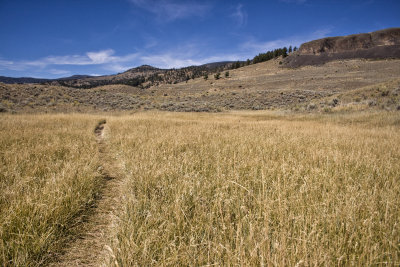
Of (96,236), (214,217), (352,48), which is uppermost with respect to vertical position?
(352,48)

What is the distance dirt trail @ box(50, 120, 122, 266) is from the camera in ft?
5.30

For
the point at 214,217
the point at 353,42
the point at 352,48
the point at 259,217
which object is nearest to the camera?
the point at 259,217

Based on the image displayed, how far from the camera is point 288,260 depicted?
4.17 feet

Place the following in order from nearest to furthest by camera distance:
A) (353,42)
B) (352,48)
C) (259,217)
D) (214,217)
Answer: (259,217), (214,217), (352,48), (353,42)

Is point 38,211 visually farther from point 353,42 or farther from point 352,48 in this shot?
point 353,42

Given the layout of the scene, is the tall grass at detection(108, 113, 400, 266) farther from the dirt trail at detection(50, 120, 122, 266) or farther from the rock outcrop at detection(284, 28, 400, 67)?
the rock outcrop at detection(284, 28, 400, 67)

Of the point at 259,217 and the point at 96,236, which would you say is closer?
the point at 259,217

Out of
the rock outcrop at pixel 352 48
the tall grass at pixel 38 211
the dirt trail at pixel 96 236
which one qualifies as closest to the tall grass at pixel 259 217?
the dirt trail at pixel 96 236

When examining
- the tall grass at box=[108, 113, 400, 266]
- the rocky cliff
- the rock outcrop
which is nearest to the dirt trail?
the tall grass at box=[108, 113, 400, 266]

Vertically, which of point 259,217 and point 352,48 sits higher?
point 352,48

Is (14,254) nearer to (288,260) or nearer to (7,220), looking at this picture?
(7,220)

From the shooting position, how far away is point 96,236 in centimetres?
197

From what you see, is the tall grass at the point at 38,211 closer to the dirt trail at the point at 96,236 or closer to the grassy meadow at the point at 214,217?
the grassy meadow at the point at 214,217

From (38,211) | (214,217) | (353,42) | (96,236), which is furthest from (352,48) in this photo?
(38,211)
